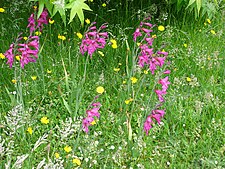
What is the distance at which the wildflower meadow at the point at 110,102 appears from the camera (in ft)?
7.25

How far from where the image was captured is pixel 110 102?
2.76 metres

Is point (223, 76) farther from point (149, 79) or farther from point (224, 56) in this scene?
point (149, 79)

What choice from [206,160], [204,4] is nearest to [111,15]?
[204,4]

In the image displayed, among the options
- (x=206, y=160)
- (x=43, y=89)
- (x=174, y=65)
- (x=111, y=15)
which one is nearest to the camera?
(x=206, y=160)

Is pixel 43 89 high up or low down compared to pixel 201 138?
up

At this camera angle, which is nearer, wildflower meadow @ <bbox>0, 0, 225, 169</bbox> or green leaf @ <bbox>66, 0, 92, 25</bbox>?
wildflower meadow @ <bbox>0, 0, 225, 169</bbox>

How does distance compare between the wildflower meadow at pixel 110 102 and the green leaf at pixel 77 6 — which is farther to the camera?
the green leaf at pixel 77 6

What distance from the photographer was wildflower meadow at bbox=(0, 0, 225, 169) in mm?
2211

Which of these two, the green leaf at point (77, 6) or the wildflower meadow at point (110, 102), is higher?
the green leaf at point (77, 6)

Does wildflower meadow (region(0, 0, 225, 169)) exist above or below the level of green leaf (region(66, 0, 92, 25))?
below

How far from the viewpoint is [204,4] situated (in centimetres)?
329

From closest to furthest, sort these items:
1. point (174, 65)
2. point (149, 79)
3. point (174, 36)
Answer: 1. point (149, 79)
2. point (174, 65)
3. point (174, 36)

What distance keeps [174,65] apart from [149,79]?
0.33 metres

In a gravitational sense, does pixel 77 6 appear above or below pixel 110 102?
above
